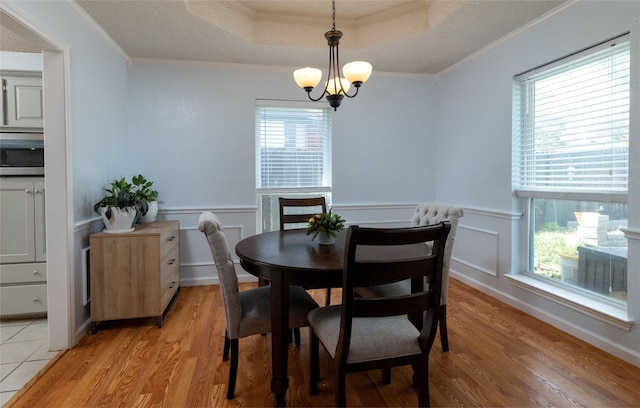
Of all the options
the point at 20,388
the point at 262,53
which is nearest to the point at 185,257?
the point at 20,388

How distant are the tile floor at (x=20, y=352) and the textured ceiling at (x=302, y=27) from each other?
7.83 feet

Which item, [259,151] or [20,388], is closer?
[20,388]

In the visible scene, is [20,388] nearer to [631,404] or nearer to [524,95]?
[631,404]

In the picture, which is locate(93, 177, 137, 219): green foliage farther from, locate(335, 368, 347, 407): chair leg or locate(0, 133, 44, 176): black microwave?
locate(335, 368, 347, 407): chair leg

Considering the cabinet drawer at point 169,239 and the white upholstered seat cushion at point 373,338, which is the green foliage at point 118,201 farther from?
the white upholstered seat cushion at point 373,338

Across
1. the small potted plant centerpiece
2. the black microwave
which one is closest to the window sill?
the small potted plant centerpiece

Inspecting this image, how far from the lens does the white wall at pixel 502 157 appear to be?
207cm

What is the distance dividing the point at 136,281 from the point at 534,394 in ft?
8.90

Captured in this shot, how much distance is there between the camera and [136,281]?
2553mm

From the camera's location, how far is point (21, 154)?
2707 mm

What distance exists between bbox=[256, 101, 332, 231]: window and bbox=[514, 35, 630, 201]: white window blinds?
199 cm

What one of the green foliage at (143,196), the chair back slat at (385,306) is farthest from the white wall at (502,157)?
the green foliage at (143,196)

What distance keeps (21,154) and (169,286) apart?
5.27 feet

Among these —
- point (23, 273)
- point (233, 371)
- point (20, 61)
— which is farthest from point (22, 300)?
point (233, 371)
